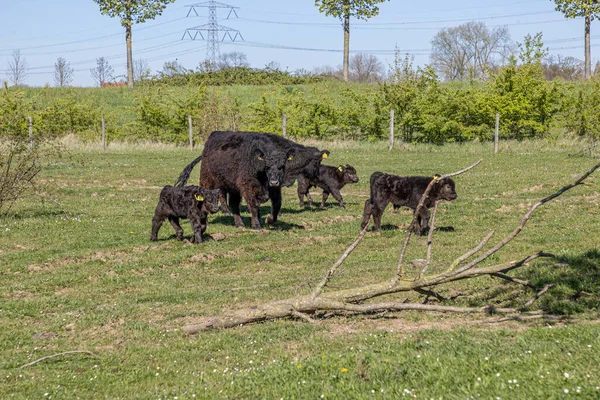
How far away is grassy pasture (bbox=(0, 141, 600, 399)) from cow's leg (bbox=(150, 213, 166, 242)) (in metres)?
0.24

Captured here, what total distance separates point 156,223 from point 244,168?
261 cm

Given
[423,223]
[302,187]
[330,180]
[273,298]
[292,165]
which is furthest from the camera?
[302,187]

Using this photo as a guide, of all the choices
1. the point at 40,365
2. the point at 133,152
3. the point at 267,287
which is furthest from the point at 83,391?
the point at 133,152

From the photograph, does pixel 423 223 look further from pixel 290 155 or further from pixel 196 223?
pixel 196 223

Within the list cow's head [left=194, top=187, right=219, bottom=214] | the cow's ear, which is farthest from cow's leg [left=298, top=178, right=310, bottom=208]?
cow's head [left=194, top=187, right=219, bottom=214]

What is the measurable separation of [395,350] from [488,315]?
2.08m

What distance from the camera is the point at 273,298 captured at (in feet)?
31.9

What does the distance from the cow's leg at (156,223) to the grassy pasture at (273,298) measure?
0.79ft

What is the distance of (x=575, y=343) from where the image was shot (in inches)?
253

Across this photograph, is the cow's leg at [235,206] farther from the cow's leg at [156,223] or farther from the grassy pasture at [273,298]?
the cow's leg at [156,223]

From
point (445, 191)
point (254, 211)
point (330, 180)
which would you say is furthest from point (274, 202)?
point (445, 191)

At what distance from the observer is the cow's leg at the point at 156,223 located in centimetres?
1412

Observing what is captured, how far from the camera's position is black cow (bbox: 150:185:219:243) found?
13828 mm

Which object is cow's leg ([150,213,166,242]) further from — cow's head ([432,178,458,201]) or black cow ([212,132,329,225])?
cow's head ([432,178,458,201])
